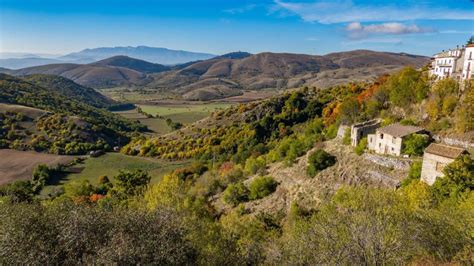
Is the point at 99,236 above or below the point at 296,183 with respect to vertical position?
above

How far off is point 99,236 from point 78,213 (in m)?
2.39

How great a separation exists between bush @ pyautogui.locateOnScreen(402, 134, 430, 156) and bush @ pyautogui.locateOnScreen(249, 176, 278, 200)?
52.4 feet

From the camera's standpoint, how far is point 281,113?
86.8 meters

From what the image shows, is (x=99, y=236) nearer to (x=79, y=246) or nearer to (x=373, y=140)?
(x=79, y=246)

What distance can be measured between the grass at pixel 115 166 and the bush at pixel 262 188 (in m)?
28.9

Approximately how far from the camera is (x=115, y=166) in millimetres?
77938

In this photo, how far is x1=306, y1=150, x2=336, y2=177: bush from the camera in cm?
4053

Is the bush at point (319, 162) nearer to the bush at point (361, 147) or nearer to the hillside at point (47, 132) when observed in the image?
the bush at point (361, 147)

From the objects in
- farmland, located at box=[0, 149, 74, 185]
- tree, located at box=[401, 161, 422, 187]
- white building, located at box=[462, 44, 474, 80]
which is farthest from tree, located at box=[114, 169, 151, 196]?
white building, located at box=[462, 44, 474, 80]

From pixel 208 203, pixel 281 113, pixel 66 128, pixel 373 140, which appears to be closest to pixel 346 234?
pixel 373 140

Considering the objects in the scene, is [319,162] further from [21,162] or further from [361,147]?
[21,162]

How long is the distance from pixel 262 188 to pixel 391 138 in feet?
52.4

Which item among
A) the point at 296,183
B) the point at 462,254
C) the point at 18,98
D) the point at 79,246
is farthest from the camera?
the point at 18,98

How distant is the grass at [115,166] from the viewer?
70062mm
